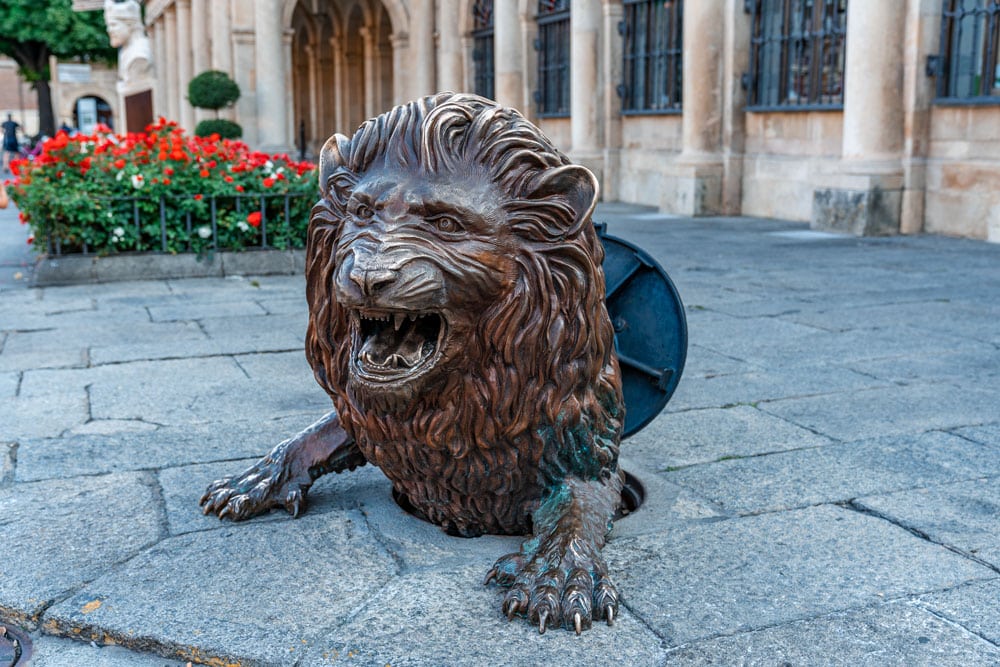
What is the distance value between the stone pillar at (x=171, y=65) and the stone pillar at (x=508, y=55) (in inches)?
607

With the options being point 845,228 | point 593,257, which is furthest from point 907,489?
point 845,228

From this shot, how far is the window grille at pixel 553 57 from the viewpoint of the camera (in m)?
18.8

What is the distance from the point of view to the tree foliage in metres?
40.4

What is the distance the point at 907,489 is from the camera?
139 inches

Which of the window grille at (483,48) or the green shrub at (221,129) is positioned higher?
the window grille at (483,48)

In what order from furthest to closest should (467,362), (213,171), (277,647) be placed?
(213,171), (467,362), (277,647)

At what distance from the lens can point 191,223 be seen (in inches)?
366

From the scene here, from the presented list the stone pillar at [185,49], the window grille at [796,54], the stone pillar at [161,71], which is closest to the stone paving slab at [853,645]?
the window grille at [796,54]

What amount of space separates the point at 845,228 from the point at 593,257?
9872mm

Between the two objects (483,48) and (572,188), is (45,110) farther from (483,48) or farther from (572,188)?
(572,188)

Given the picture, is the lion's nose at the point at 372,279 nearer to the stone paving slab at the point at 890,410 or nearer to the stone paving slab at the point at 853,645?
the stone paving slab at the point at 853,645

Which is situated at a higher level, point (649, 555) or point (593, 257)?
point (593, 257)

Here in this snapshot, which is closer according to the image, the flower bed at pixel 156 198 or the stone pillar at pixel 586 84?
the flower bed at pixel 156 198

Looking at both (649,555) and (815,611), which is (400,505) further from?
(815,611)
